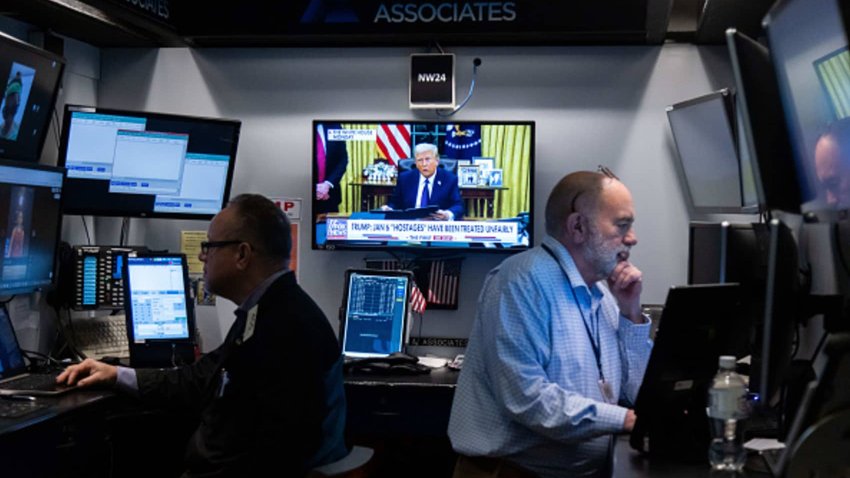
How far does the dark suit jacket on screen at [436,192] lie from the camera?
14.4 ft

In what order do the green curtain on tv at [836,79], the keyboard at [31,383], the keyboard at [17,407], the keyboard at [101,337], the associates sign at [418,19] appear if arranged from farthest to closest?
the associates sign at [418,19], the keyboard at [101,337], the keyboard at [31,383], the keyboard at [17,407], the green curtain on tv at [836,79]

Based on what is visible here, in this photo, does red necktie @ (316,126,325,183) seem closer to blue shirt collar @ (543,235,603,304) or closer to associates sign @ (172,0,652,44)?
associates sign @ (172,0,652,44)

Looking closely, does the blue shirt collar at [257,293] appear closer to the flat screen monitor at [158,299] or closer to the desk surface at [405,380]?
the desk surface at [405,380]

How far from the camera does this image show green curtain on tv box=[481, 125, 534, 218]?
4.36 meters

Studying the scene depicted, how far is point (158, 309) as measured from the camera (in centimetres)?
411

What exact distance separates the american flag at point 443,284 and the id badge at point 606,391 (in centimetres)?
192

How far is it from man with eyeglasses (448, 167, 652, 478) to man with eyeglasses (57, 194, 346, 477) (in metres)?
0.39

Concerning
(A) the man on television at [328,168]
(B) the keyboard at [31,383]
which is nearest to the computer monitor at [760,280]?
(A) the man on television at [328,168]

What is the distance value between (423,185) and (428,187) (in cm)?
3

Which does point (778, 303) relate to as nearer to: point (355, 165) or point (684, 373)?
point (684, 373)

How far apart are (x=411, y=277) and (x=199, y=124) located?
1.20 metres

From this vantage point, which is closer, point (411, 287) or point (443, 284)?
point (411, 287)

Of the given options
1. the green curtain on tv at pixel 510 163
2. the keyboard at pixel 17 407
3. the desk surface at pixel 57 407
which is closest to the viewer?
the desk surface at pixel 57 407

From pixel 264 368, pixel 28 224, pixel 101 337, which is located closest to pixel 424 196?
pixel 101 337
